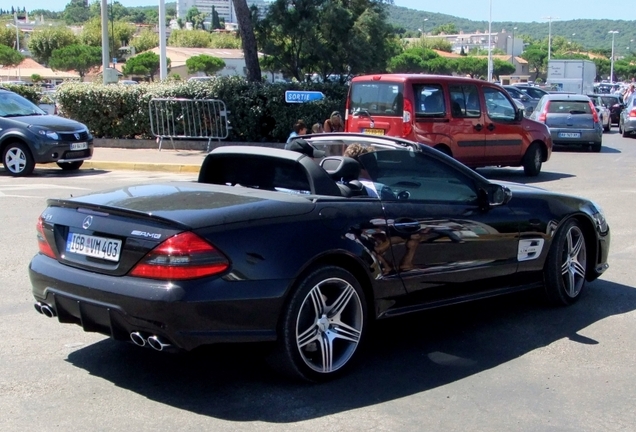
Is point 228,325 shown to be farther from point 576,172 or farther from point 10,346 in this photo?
point 576,172

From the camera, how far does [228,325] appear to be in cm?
466

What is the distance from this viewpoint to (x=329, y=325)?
5.15 meters

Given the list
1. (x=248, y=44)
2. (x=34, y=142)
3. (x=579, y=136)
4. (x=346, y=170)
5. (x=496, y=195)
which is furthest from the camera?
(x=248, y=44)

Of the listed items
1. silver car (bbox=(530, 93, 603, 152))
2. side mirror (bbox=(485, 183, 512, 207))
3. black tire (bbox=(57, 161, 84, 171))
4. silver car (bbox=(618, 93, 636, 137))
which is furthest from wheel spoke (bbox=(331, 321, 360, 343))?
silver car (bbox=(618, 93, 636, 137))

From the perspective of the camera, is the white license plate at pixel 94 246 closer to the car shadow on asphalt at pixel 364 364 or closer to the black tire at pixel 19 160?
the car shadow on asphalt at pixel 364 364

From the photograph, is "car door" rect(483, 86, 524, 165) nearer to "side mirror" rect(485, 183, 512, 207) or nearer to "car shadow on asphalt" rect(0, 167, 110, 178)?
"car shadow on asphalt" rect(0, 167, 110, 178)

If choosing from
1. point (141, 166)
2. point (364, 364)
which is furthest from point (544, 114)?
point (364, 364)

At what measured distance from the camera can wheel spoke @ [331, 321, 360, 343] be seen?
5.20 metres

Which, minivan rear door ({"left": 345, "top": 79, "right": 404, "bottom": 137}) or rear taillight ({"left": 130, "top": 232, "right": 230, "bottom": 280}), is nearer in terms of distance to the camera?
rear taillight ({"left": 130, "top": 232, "right": 230, "bottom": 280})

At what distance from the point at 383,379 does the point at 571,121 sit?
58.3ft

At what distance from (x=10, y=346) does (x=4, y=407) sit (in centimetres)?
112

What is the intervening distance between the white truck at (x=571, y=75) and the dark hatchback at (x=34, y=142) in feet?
123

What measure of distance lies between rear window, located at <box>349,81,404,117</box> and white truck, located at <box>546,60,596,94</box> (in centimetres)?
→ 3647

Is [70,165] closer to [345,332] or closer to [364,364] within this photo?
[364,364]
